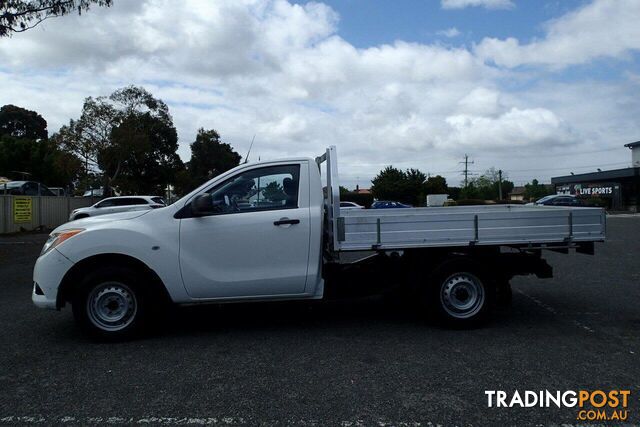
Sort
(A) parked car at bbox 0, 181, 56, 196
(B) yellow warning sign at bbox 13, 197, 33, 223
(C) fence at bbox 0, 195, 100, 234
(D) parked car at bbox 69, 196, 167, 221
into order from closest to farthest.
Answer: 1. (C) fence at bbox 0, 195, 100, 234
2. (D) parked car at bbox 69, 196, 167, 221
3. (B) yellow warning sign at bbox 13, 197, 33, 223
4. (A) parked car at bbox 0, 181, 56, 196

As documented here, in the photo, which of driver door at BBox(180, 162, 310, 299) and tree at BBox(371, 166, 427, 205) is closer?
driver door at BBox(180, 162, 310, 299)

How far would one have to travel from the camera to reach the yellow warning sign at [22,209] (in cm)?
2061

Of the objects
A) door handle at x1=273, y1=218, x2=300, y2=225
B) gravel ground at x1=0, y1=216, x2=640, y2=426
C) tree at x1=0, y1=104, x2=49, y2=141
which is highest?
tree at x1=0, y1=104, x2=49, y2=141

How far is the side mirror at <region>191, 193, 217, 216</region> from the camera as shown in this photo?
15.9ft

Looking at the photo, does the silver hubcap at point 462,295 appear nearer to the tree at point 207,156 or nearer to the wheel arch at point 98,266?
the wheel arch at point 98,266

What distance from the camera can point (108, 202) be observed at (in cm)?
2223

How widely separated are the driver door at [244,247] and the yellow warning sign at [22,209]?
1943 cm

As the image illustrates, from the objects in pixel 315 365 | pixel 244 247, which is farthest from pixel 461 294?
pixel 244 247

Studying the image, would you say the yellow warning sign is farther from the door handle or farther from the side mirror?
the door handle

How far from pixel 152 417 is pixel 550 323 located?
4498 mm

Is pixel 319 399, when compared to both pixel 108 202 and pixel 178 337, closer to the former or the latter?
pixel 178 337

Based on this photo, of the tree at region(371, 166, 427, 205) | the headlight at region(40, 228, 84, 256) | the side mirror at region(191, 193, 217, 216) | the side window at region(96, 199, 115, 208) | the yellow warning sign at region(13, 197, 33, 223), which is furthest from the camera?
the tree at region(371, 166, 427, 205)

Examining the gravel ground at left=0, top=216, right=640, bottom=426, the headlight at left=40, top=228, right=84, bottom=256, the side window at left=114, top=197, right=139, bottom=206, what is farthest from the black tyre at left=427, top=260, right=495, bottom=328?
the side window at left=114, top=197, right=139, bottom=206

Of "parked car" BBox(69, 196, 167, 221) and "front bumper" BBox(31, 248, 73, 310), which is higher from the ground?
"parked car" BBox(69, 196, 167, 221)
